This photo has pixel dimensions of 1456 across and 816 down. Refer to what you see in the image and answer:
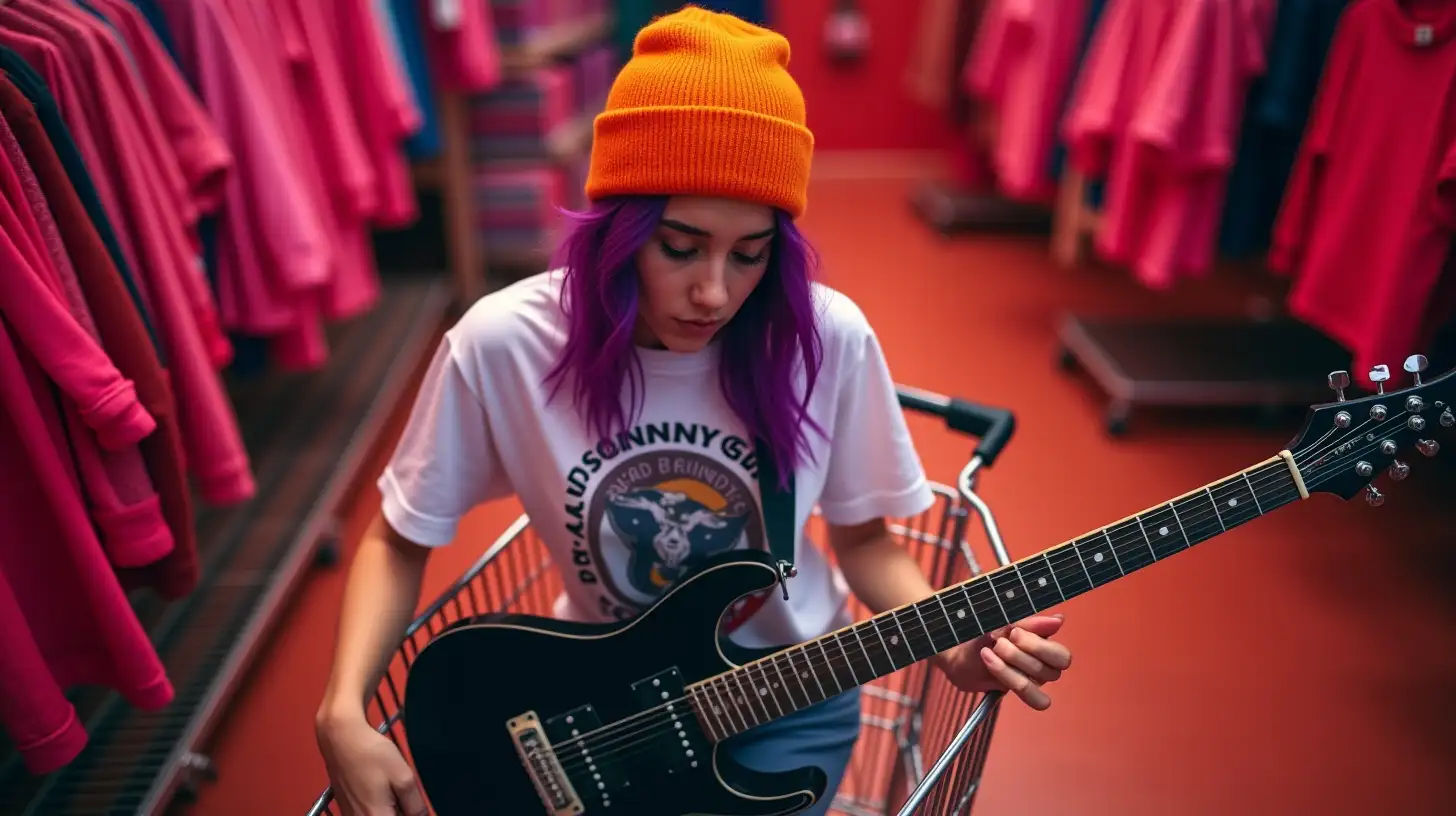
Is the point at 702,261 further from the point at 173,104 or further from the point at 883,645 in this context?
the point at 173,104

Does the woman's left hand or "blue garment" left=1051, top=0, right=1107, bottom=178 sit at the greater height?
Result: the woman's left hand

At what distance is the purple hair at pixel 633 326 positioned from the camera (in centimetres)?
96

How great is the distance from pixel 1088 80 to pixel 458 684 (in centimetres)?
260

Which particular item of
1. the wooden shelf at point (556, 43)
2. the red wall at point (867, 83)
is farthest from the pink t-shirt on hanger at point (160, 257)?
the red wall at point (867, 83)

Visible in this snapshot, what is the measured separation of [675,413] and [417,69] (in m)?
2.16

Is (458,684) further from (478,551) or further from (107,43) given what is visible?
(478,551)

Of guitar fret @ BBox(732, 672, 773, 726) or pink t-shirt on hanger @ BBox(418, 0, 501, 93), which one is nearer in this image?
guitar fret @ BBox(732, 672, 773, 726)

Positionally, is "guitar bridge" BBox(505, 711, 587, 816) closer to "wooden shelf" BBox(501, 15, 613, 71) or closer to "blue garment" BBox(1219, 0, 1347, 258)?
"blue garment" BBox(1219, 0, 1347, 258)

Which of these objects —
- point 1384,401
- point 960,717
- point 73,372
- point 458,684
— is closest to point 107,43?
point 73,372

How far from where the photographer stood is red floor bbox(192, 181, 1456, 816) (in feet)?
5.46

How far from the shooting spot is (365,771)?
0.91 metres

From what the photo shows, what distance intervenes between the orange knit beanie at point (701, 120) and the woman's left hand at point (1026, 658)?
440 mm

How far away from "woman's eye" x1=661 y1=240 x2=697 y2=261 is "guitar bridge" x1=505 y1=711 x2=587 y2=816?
46 cm

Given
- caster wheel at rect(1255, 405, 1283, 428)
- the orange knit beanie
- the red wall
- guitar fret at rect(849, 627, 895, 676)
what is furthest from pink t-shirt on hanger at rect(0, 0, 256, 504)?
the red wall
